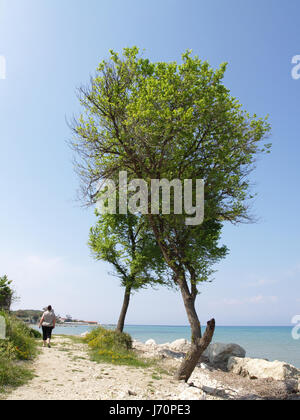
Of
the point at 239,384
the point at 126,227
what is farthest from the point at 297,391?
the point at 126,227

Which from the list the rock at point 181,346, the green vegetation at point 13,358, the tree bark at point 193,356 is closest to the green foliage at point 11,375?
the green vegetation at point 13,358

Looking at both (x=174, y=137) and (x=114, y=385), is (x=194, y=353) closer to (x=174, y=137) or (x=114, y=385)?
(x=114, y=385)

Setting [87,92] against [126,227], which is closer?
[87,92]

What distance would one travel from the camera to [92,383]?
30.6 feet

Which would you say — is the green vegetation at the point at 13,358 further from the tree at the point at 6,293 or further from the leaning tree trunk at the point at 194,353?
the tree at the point at 6,293

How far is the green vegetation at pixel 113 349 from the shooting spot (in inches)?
543

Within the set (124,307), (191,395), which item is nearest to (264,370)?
(191,395)

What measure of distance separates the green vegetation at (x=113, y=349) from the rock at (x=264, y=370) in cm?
532

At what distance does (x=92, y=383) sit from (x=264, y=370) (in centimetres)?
941

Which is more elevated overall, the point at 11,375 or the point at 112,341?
the point at 11,375

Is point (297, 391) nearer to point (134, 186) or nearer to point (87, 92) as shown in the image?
point (134, 186)

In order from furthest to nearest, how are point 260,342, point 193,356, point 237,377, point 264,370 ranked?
point 260,342
point 237,377
point 264,370
point 193,356

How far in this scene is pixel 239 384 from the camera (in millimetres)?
13273
